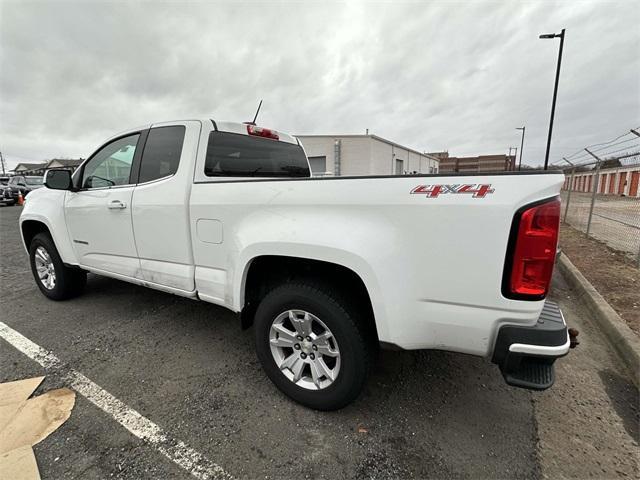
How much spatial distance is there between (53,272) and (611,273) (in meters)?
7.61

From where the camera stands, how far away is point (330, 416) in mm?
2236

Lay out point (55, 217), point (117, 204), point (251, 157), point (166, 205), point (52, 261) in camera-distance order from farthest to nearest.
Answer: point (52, 261) < point (55, 217) < point (251, 157) < point (117, 204) < point (166, 205)

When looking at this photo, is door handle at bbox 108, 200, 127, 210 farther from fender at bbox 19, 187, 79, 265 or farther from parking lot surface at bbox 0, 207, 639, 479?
parking lot surface at bbox 0, 207, 639, 479

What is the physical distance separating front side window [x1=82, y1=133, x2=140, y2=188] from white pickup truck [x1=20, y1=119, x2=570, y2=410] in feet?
0.06

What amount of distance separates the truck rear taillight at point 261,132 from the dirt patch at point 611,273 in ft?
13.0

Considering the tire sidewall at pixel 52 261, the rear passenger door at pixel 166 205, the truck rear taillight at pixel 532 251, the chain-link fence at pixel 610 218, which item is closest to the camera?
the truck rear taillight at pixel 532 251

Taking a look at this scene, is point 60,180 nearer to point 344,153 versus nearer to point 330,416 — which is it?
point 330,416

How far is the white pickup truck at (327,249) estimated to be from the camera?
1.60 metres

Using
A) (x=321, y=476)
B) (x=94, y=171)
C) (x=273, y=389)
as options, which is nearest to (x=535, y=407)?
(x=321, y=476)

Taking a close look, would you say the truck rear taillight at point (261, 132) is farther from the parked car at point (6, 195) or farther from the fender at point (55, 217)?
the parked car at point (6, 195)

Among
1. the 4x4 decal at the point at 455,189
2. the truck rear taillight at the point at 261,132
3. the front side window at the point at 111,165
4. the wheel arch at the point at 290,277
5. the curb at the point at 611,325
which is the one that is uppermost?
the truck rear taillight at the point at 261,132

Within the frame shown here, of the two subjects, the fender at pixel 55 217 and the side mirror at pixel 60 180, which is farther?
the fender at pixel 55 217

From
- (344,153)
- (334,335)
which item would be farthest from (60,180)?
(344,153)

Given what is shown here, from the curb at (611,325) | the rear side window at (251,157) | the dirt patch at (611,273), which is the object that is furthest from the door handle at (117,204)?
the dirt patch at (611,273)
